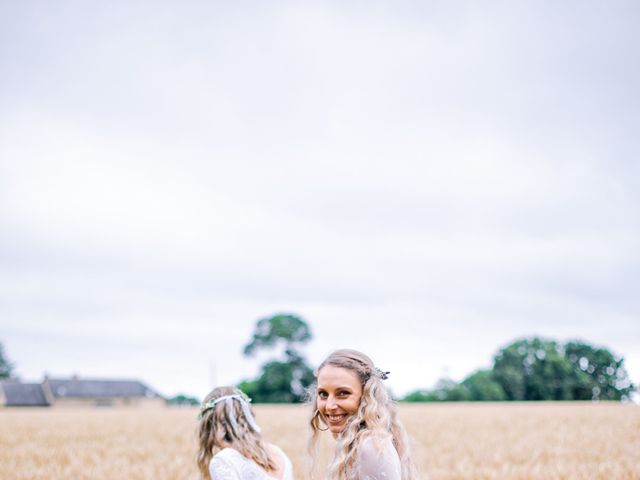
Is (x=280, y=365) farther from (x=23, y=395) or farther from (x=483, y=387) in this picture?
(x=23, y=395)

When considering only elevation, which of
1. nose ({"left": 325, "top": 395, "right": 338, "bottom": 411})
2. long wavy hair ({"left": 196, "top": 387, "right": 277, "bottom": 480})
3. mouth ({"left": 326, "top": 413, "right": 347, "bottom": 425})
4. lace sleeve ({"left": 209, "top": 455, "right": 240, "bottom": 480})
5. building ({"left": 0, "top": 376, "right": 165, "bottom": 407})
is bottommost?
building ({"left": 0, "top": 376, "right": 165, "bottom": 407})

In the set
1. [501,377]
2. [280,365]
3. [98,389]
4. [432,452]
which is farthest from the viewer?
[98,389]

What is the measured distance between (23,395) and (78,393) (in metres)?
6.94

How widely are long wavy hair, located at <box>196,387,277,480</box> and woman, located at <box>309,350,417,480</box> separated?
1.10m

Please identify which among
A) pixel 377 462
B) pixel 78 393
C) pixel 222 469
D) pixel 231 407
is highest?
pixel 231 407

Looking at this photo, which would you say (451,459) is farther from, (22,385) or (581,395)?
(22,385)

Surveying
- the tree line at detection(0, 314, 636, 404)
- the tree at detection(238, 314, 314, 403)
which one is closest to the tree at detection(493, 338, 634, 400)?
the tree line at detection(0, 314, 636, 404)

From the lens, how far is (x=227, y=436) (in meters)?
4.22

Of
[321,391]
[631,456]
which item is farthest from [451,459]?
[321,391]

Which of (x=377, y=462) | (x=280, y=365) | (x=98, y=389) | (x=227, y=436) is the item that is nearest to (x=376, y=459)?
(x=377, y=462)

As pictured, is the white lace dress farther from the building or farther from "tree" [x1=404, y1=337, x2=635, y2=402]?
the building

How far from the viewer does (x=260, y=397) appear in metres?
63.9

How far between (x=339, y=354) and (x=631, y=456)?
965 cm

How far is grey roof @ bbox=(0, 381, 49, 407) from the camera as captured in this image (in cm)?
7469
